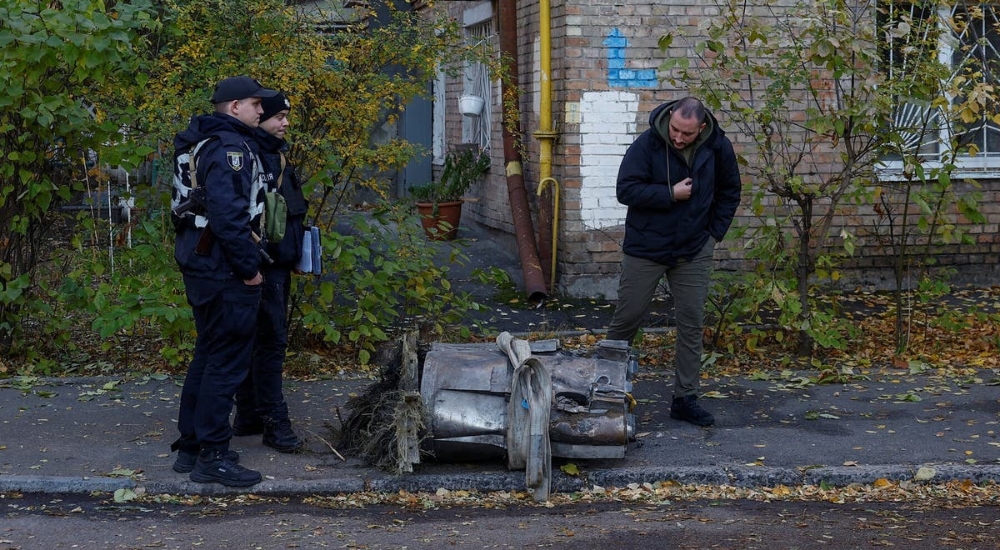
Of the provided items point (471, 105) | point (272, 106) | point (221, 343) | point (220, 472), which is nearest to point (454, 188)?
point (471, 105)

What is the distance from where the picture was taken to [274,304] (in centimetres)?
581

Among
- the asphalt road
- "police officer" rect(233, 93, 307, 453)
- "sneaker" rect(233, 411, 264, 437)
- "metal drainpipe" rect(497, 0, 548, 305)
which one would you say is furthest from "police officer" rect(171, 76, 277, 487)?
"metal drainpipe" rect(497, 0, 548, 305)

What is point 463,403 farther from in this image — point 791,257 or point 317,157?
point 791,257


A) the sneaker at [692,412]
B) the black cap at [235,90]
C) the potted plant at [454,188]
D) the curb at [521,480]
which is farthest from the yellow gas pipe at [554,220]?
the black cap at [235,90]

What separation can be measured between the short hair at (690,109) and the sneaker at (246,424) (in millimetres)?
2771

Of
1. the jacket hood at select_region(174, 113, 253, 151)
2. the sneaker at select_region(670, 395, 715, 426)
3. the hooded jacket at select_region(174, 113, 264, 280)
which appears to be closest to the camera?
the hooded jacket at select_region(174, 113, 264, 280)

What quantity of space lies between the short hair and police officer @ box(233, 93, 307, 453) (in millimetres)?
2024

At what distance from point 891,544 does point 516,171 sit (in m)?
6.61

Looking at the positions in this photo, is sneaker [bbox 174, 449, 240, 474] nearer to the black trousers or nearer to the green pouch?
the black trousers

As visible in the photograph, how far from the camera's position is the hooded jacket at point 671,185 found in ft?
20.7

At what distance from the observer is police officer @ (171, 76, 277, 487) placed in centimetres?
527

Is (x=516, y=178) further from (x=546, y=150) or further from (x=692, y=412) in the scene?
(x=692, y=412)

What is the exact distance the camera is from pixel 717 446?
615cm

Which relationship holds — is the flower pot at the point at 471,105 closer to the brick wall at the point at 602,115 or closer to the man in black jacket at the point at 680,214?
the brick wall at the point at 602,115
